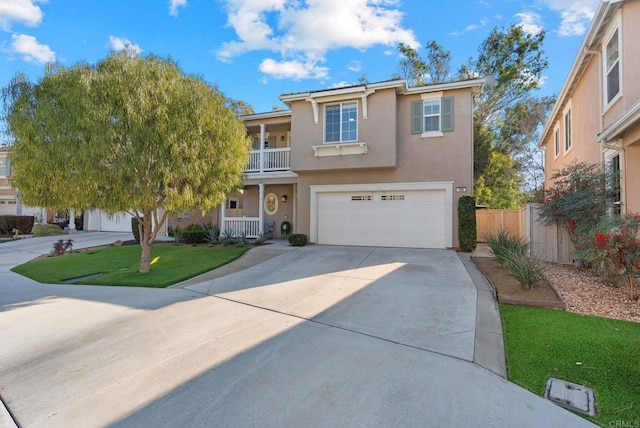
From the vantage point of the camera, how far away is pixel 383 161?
12.8 metres

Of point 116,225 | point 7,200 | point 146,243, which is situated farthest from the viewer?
point 7,200

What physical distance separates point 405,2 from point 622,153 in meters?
10.5

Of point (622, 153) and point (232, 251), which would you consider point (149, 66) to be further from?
point (622, 153)

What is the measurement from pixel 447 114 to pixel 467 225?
168 inches

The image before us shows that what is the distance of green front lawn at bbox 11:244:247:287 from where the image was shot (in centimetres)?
911

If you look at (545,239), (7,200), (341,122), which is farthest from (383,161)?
(7,200)

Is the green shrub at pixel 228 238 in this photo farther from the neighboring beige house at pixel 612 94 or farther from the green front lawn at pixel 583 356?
the neighboring beige house at pixel 612 94

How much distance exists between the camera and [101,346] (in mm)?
4551

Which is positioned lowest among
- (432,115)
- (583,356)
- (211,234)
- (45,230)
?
(583,356)

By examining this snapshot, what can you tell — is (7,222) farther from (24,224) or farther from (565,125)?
(565,125)

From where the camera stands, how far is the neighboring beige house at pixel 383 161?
12.5m

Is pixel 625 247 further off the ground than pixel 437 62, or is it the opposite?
pixel 437 62

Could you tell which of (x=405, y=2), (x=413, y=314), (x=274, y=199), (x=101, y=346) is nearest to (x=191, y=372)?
(x=101, y=346)

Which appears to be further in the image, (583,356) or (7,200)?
(7,200)
